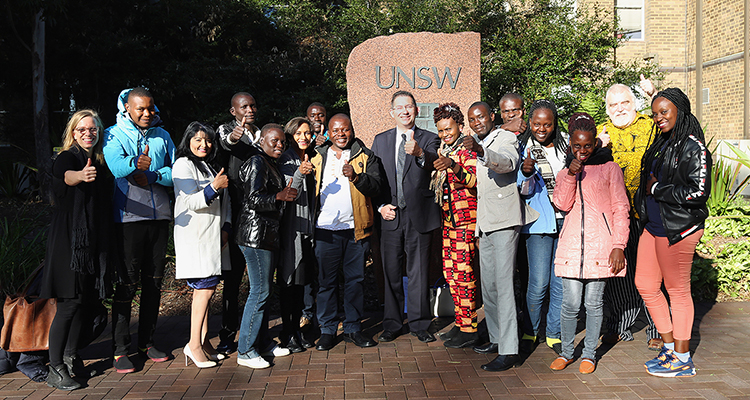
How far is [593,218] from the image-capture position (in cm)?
372

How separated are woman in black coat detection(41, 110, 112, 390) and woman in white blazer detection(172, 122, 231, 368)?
49 cm

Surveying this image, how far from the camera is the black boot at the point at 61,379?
3.71m

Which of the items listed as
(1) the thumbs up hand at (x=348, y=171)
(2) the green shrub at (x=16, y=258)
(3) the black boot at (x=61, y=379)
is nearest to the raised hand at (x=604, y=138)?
(1) the thumbs up hand at (x=348, y=171)

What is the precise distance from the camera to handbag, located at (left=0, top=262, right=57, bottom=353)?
384 cm

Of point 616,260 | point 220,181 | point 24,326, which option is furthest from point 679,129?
point 24,326

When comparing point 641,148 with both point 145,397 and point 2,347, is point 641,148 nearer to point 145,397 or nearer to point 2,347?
point 145,397

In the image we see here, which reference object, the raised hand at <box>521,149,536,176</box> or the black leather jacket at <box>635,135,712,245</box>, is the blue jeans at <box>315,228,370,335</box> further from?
the black leather jacket at <box>635,135,712,245</box>

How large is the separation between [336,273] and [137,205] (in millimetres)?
1585

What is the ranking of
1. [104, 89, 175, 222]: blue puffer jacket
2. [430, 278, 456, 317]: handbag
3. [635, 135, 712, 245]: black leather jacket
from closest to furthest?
[635, 135, 712, 245]: black leather jacket, [104, 89, 175, 222]: blue puffer jacket, [430, 278, 456, 317]: handbag

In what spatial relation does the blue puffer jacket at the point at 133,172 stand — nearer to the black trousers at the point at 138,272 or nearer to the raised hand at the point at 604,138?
the black trousers at the point at 138,272

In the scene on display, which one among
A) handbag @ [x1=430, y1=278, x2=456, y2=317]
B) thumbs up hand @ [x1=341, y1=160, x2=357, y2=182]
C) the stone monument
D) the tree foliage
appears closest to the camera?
thumbs up hand @ [x1=341, y1=160, x2=357, y2=182]

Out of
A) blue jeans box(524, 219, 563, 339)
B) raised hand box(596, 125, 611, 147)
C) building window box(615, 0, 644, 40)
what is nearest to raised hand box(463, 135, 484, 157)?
blue jeans box(524, 219, 563, 339)

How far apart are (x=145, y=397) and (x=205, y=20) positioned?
10955 millimetres

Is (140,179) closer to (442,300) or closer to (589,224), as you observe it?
(442,300)
